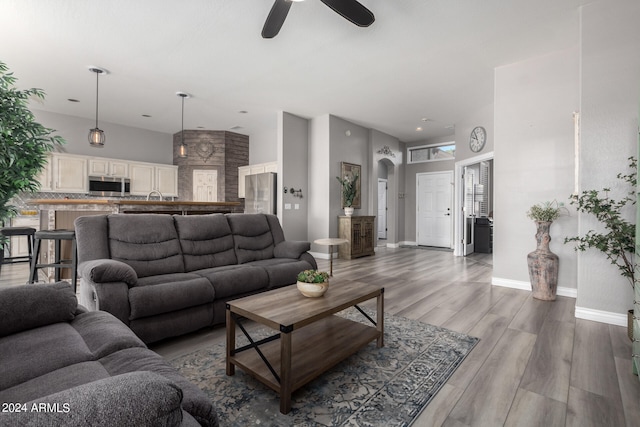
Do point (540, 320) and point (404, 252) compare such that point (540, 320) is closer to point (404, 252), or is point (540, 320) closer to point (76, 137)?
point (404, 252)

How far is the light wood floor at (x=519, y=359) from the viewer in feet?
5.25

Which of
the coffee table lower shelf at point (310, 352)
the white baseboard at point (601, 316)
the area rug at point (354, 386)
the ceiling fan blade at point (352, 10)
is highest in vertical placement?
the ceiling fan blade at point (352, 10)

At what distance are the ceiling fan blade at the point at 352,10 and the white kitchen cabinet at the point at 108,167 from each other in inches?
255

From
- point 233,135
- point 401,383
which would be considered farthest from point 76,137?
point 401,383

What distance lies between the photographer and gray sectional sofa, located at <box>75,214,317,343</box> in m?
2.20

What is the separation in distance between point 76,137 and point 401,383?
779cm

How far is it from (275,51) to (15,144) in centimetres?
283

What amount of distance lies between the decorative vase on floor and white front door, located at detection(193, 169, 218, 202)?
665 centimetres

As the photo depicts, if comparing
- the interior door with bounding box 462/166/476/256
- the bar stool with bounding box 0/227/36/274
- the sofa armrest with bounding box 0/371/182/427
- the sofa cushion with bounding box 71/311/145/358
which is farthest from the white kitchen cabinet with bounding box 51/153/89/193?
the interior door with bounding box 462/166/476/256

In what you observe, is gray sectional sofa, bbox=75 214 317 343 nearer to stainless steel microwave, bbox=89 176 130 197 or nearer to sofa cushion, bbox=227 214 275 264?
sofa cushion, bbox=227 214 275 264

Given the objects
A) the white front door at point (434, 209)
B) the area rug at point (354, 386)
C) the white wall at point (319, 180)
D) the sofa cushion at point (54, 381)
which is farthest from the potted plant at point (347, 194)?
the sofa cushion at point (54, 381)

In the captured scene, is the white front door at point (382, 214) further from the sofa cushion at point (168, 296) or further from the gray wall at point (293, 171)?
the sofa cushion at point (168, 296)

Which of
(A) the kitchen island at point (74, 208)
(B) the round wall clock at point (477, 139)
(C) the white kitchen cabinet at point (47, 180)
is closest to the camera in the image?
(A) the kitchen island at point (74, 208)

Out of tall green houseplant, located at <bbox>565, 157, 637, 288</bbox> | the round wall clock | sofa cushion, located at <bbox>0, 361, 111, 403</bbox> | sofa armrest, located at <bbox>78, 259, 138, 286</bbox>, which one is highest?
the round wall clock
